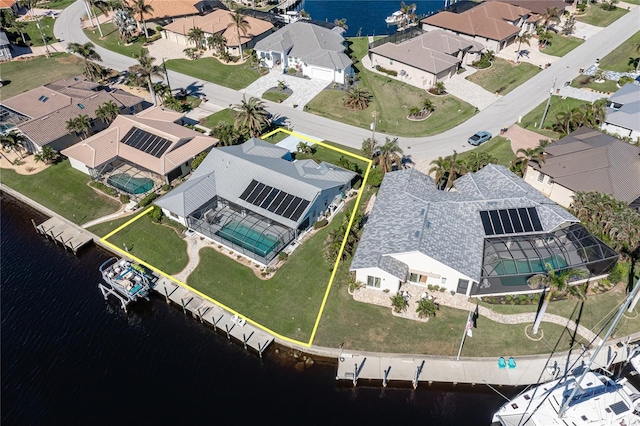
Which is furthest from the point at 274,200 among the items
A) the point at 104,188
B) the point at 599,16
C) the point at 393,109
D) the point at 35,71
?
the point at 599,16

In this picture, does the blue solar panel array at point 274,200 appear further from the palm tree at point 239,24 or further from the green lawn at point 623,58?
the green lawn at point 623,58

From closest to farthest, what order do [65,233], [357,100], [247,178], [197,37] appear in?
[247,178]
[65,233]
[357,100]
[197,37]

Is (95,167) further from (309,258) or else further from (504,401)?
(504,401)

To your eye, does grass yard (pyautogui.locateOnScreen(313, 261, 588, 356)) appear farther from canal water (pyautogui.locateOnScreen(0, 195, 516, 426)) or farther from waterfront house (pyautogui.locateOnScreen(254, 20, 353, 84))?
waterfront house (pyautogui.locateOnScreen(254, 20, 353, 84))

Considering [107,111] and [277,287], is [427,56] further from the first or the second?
[277,287]

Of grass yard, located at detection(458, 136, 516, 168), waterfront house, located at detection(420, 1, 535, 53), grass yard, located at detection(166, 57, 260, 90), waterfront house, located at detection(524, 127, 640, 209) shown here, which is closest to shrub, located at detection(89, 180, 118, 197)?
grass yard, located at detection(166, 57, 260, 90)
